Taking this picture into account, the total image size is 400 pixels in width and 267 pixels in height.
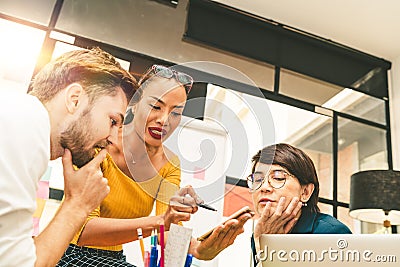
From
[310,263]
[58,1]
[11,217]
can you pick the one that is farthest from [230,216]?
[58,1]

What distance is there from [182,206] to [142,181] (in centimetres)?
15

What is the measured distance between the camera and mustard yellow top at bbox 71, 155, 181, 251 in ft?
4.04

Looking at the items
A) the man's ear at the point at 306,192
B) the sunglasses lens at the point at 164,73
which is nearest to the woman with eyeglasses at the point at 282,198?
the man's ear at the point at 306,192

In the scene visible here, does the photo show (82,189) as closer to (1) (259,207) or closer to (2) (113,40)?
(1) (259,207)

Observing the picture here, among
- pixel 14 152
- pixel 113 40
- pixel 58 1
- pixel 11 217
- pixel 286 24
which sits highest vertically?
pixel 286 24

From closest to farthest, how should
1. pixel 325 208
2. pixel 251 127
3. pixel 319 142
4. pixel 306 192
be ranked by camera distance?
pixel 251 127
pixel 306 192
pixel 325 208
pixel 319 142

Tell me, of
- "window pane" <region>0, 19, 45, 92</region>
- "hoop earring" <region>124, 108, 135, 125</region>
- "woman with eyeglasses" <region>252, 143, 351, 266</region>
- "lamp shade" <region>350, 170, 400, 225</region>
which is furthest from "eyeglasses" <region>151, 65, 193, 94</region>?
"lamp shade" <region>350, 170, 400, 225</region>

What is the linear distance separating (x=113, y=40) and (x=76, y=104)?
26.6 inches

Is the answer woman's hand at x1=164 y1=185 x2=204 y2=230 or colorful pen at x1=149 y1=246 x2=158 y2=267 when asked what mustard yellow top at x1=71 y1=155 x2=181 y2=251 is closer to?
woman's hand at x1=164 y1=185 x2=204 y2=230

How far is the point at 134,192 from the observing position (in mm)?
1288

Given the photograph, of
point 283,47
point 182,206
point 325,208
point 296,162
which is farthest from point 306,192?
point 283,47

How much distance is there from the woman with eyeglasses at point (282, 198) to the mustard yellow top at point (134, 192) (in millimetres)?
260

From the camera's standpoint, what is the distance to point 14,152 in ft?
2.30

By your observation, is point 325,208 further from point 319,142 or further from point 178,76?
point 178,76
